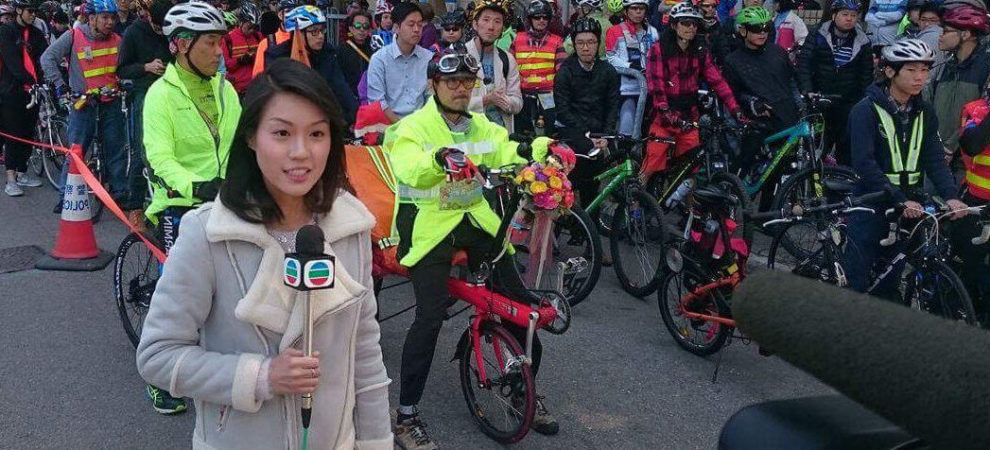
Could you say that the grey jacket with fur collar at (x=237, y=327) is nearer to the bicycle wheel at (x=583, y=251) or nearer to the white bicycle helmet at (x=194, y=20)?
the white bicycle helmet at (x=194, y=20)

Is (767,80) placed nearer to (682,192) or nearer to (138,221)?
(682,192)

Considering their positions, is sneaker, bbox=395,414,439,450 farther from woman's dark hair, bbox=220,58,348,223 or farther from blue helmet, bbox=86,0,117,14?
blue helmet, bbox=86,0,117,14

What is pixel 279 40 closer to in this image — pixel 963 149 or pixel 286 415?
pixel 963 149

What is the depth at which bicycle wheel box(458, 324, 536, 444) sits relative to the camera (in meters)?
4.34

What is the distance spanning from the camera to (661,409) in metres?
5.10

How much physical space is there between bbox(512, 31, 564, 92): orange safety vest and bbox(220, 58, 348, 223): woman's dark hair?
21.8 feet

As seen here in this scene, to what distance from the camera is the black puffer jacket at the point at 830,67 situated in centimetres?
892

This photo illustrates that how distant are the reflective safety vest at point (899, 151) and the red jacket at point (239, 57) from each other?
17.8 ft

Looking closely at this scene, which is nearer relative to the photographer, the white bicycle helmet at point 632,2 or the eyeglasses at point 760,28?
the eyeglasses at point 760,28

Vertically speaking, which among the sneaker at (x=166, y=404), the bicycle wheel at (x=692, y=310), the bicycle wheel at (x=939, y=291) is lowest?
the sneaker at (x=166, y=404)

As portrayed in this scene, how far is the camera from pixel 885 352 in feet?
3.22

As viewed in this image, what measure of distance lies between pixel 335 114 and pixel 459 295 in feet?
8.08

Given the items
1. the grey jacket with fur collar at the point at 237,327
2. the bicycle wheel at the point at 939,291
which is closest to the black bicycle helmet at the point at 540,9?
the bicycle wheel at the point at 939,291

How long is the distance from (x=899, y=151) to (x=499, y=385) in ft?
10.2
